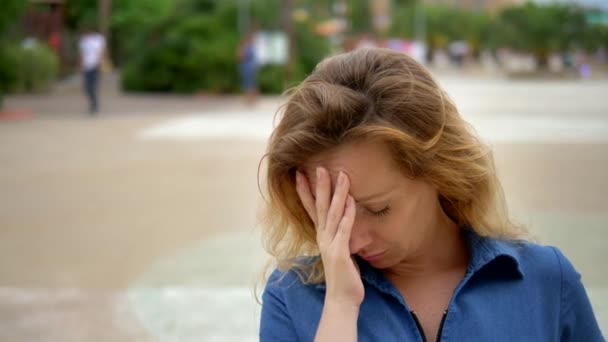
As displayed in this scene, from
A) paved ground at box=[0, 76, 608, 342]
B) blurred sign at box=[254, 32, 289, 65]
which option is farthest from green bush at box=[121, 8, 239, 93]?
paved ground at box=[0, 76, 608, 342]

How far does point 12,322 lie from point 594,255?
3.56m

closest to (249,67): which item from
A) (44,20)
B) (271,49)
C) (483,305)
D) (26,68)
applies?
(271,49)

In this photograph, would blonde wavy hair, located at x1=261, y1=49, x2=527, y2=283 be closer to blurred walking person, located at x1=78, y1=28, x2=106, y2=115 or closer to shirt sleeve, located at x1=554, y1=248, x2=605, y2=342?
shirt sleeve, located at x1=554, y1=248, x2=605, y2=342

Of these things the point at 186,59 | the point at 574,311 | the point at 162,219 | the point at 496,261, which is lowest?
the point at 186,59

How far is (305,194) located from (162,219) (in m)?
5.25

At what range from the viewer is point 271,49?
2316 centimetres

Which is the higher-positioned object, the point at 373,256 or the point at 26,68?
the point at 373,256

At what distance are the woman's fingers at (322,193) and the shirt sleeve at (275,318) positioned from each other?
0.18 metres

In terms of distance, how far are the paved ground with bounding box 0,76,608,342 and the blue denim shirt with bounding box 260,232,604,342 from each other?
1.66 ft

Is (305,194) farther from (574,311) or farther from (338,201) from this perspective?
(574,311)

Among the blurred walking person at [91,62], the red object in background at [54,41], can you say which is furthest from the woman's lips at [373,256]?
the red object in background at [54,41]

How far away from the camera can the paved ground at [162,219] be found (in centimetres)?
454

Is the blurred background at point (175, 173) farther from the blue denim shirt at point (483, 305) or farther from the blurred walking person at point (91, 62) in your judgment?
the blue denim shirt at point (483, 305)

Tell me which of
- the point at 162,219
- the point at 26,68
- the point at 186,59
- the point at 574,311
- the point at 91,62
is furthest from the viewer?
the point at 186,59
